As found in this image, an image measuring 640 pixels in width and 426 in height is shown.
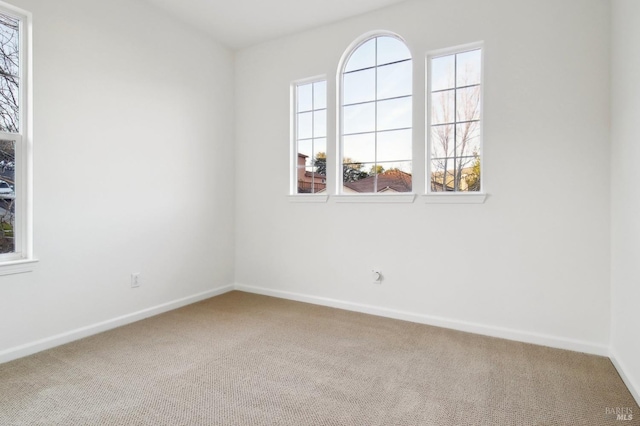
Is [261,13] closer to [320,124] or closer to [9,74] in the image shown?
[320,124]

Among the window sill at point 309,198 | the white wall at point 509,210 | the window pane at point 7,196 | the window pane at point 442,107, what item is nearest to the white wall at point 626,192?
the white wall at point 509,210

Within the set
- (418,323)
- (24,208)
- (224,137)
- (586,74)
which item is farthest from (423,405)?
(224,137)

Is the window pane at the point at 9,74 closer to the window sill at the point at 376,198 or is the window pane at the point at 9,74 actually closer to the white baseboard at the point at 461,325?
the window sill at the point at 376,198

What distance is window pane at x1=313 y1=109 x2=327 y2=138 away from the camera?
3.72 metres

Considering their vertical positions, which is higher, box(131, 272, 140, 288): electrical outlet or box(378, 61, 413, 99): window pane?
box(378, 61, 413, 99): window pane

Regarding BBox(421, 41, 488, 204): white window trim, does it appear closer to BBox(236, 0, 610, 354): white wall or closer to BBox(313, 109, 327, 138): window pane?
BBox(236, 0, 610, 354): white wall

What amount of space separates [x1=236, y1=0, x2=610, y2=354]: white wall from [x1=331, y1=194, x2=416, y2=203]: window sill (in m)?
0.07

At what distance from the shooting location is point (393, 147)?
3.34 metres

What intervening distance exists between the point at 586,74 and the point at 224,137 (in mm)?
3396

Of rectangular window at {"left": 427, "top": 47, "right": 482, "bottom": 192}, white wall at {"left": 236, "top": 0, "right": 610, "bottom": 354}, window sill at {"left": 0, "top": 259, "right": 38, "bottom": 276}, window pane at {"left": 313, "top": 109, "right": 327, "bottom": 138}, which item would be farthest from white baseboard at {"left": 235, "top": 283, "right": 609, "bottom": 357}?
window sill at {"left": 0, "top": 259, "right": 38, "bottom": 276}

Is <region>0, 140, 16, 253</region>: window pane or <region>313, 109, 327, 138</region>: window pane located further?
<region>313, 109, 327, 138</region>: window pane

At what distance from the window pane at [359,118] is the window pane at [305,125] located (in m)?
0.41

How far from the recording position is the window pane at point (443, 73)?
3049mm

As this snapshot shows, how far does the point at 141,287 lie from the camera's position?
3246 mm
